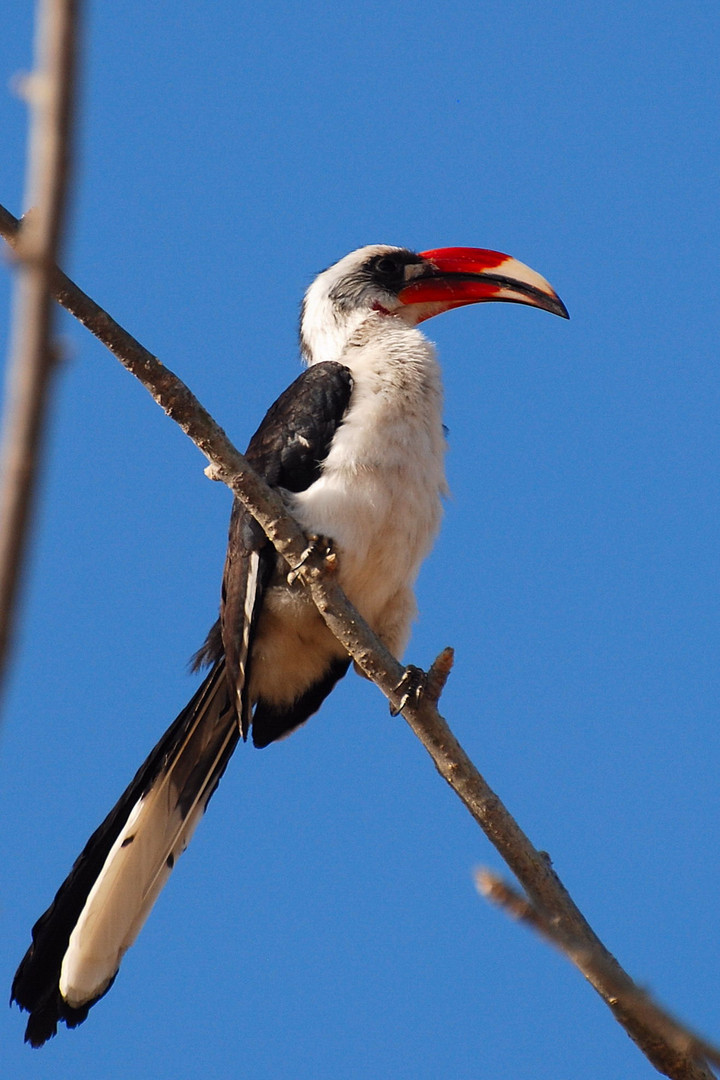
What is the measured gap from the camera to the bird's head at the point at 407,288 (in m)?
5.41

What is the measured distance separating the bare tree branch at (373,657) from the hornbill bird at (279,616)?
69cm

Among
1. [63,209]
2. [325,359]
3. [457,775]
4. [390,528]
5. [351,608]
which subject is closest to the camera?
[63,209]

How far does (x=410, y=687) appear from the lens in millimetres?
3477

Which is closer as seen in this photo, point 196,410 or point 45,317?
point 45,317


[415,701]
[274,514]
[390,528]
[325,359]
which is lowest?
[415,701]

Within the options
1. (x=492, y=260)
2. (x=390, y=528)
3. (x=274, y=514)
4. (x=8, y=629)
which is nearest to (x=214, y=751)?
(x=390, y=528)

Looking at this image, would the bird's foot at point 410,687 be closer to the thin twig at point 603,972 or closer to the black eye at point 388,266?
the thin twig at point 603,972

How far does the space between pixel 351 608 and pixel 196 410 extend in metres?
0.72

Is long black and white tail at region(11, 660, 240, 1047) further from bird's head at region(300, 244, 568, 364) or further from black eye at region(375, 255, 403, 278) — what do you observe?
black eye at region(375, 255, 403, 278)

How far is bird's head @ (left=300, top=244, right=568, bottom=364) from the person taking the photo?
5410 mm

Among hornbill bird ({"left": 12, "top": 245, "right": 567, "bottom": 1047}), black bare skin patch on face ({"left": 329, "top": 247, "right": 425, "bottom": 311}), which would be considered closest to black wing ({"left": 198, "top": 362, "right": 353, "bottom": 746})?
hornbill bird ({"left": 12, "top": 245, "right": 567, "bottom": 1047})

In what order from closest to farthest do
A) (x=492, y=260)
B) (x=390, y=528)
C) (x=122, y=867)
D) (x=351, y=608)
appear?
(x=351, y=608) → (x=122, y=867) → (x=390, y=528) → (x=492, y=260)

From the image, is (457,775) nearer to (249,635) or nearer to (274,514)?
(274,514)

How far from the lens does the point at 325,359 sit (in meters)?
5.22
